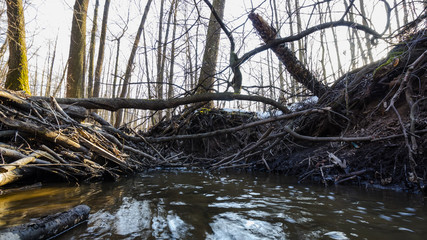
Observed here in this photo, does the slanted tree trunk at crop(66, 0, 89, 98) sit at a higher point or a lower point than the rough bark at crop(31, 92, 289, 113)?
higher

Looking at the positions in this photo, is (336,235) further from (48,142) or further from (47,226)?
(48,142)

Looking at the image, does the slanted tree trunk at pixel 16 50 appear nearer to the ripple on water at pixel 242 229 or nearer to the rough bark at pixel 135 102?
the rough bark at pixel 135 102

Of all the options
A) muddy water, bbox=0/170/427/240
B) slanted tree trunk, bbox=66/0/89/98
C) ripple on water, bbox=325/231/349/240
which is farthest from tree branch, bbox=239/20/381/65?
slanted tree trunk, bbox=66/0/89/98

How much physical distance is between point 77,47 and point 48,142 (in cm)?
650

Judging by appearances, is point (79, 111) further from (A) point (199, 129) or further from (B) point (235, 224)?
(B) point (235, 224)

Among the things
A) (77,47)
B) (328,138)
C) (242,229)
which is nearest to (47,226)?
(242,229)

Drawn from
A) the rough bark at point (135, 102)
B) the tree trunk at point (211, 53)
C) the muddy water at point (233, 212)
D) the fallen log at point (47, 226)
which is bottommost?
the muddy water at point (233, 212)

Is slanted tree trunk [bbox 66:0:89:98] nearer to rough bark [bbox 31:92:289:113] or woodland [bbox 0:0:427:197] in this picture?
woodland [bbox 0:0:427:197]

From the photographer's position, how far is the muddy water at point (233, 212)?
160 cm

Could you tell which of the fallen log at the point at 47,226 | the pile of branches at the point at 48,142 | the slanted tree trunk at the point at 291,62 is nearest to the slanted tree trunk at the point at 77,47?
the pile of branches at the point at 48,142

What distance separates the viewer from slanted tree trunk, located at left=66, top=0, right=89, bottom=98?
8547 millimetres

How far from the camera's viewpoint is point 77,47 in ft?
28.6

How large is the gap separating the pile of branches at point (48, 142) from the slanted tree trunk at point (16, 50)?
2404 millimetres

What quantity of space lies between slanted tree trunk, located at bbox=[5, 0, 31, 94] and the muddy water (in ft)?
12.8
